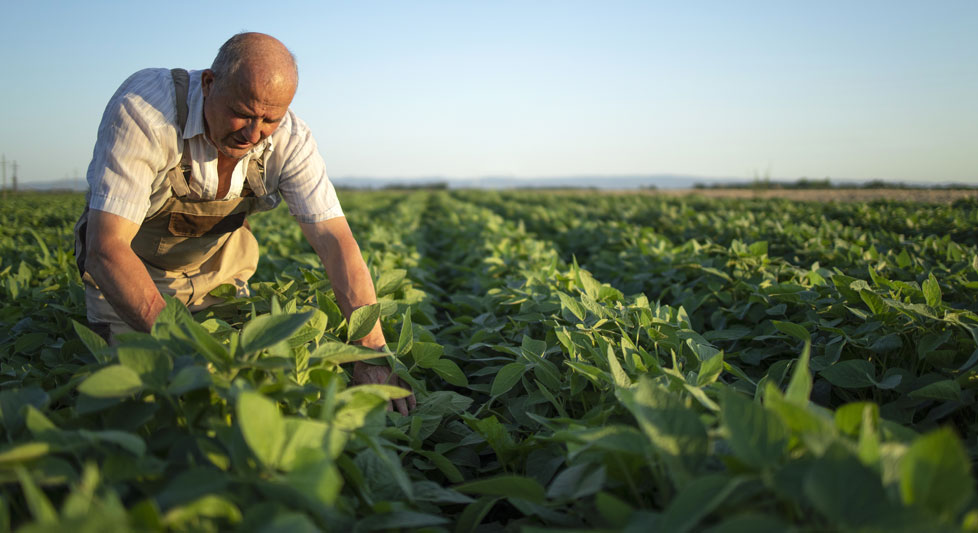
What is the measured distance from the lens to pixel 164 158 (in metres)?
2.18

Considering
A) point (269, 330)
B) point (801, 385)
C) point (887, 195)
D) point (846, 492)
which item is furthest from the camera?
point (887, 195)

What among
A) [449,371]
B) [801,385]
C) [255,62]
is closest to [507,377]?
[449,371]

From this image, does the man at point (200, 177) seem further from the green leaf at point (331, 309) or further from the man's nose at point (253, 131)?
the green leaf at point (331, 309)

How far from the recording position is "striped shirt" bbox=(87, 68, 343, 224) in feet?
6.58

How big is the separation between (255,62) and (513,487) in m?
1.61

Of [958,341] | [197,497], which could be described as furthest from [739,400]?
[958,341]

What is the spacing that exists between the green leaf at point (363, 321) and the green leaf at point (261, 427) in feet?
2.68

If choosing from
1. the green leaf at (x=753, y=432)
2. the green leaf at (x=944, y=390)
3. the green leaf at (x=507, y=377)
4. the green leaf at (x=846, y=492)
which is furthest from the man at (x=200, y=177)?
the green leaf at (x=944, y=390)

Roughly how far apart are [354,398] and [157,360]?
41cm

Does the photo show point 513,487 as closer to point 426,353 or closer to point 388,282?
point 426,353

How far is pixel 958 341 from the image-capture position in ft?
7.02

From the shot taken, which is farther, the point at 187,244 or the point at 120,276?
the point at 187,244

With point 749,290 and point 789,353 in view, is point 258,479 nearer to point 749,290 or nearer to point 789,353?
point 789,353

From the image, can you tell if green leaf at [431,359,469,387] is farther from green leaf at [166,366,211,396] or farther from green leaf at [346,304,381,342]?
green leaf at [166,366,211,396]
